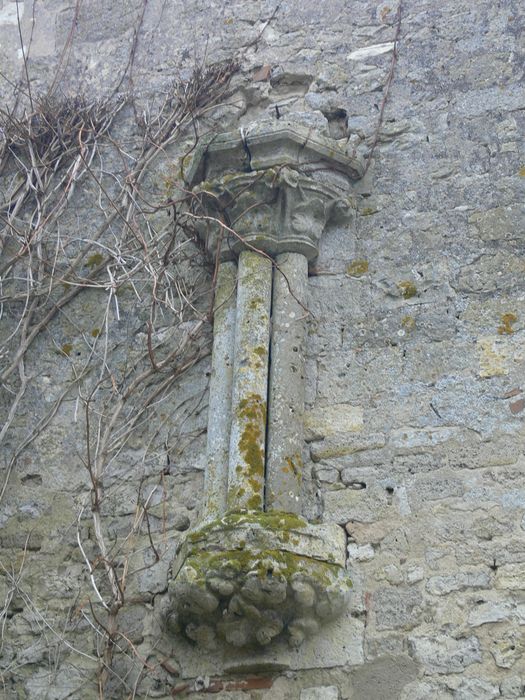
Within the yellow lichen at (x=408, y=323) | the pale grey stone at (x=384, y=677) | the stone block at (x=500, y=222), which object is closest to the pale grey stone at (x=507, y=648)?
the pale grey stone at (x=384, y=677)

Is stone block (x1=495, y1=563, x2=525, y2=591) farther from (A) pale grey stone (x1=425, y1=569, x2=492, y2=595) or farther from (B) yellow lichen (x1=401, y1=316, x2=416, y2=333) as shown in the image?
(B) yellow lichen (x1=401, y1=316, x2=416, y2=333)

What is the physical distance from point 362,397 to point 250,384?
0.45 metres

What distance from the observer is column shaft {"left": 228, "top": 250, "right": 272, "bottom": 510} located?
4.89 meters

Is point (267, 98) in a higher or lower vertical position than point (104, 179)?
higher

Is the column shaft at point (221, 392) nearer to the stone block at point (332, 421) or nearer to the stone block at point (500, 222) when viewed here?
the stone block at point (332, 421)

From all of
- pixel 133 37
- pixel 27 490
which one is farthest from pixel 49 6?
pixel 27 490

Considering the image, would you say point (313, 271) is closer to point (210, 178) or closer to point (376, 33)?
point (210, 178)

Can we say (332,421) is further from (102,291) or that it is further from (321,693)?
(102,291)

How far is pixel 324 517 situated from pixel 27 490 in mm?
1270

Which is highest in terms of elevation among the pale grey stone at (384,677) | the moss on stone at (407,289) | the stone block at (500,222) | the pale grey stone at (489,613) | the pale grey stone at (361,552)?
the stone block at (500,222)

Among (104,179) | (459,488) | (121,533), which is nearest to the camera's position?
(459,488)

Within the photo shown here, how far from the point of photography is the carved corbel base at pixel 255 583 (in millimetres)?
4562

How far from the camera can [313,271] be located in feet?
18.4

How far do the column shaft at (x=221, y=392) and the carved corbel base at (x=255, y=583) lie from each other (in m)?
0.26
